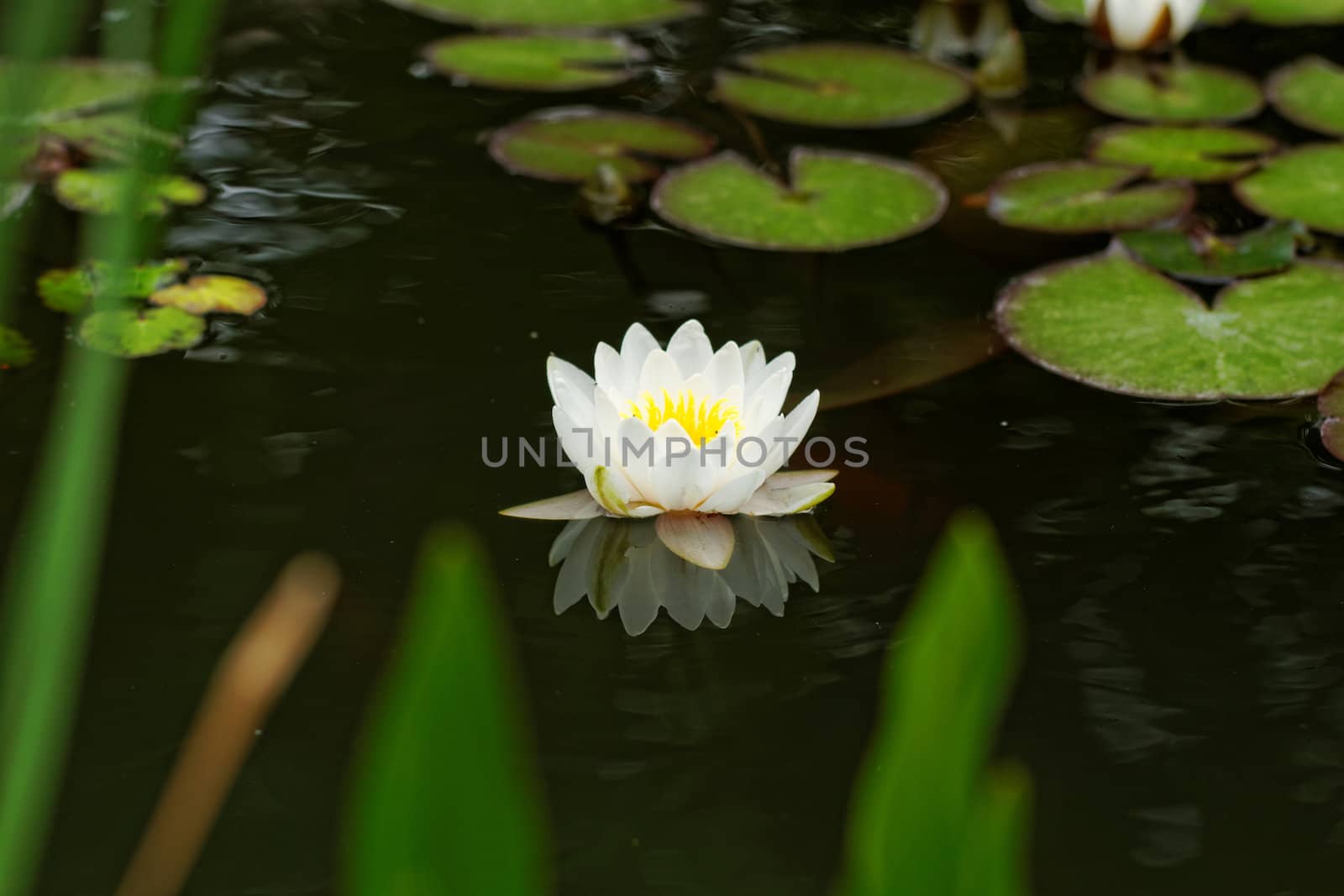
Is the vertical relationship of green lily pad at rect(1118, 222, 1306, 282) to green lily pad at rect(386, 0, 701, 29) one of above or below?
above

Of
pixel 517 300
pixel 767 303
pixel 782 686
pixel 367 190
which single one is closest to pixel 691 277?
pixel 767 303

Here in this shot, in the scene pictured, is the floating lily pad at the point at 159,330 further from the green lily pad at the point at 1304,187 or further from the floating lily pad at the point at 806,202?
the green lily pad at the point at 1304,187

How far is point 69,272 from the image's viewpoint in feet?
5.93

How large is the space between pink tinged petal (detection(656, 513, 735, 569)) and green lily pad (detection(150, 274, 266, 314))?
0.67 meters

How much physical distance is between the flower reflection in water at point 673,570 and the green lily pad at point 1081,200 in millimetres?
836

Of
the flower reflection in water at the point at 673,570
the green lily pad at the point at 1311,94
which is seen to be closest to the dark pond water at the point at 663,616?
the flower reflection in water at the point at 673,570

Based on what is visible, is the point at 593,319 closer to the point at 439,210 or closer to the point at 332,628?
the point at 439,210

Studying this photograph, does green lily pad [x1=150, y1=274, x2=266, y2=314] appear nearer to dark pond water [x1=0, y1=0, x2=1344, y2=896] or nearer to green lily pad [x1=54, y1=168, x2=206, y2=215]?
dark pond water [x1=0, y1=0, x2=1344, y2=896]

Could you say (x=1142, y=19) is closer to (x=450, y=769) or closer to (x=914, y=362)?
(x=914, y=362)

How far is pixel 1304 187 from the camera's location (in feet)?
6.93

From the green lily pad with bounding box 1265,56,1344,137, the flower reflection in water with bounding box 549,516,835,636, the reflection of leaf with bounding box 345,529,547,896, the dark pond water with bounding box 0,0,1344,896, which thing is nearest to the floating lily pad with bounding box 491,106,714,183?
the dark pond water with bounding box 0,0,1344,896

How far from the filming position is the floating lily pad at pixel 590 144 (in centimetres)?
214

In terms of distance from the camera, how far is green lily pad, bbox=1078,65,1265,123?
7.86 feet

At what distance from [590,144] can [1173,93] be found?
1.06 m
